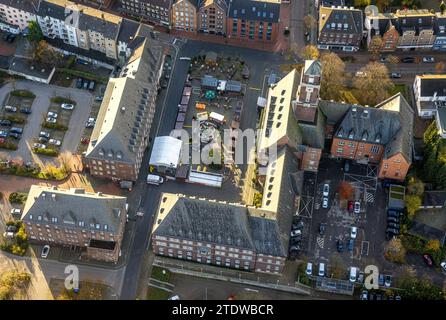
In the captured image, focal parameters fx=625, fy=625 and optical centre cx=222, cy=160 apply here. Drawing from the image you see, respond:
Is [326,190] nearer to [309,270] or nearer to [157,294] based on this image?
[309,270]

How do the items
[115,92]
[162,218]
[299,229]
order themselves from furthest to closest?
[115,92], [299,229], [162,218]

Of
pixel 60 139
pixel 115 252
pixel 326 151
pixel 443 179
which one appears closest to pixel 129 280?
pixel 115 252

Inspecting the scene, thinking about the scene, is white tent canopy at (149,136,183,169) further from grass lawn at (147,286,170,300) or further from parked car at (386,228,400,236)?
parked car at (386,228,400,236)

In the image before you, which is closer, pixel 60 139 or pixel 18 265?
pixel 18 265

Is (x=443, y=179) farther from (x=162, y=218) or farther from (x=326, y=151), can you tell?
(x=162, y=218)

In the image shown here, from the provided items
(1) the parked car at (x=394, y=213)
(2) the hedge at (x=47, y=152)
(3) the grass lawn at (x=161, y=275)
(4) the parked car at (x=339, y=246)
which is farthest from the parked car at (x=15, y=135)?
(1) the parked car at (x=394, y=213)

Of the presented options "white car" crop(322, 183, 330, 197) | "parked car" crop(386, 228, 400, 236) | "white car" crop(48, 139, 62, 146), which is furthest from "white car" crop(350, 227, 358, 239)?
"white car" crop(48, 139, 62, 146)

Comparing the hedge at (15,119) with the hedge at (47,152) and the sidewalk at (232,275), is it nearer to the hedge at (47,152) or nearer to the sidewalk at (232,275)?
the hedge at (47,152)
